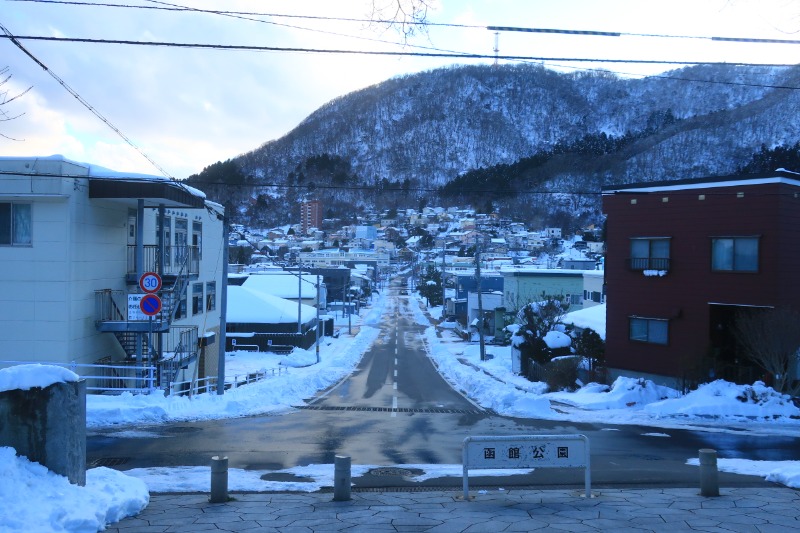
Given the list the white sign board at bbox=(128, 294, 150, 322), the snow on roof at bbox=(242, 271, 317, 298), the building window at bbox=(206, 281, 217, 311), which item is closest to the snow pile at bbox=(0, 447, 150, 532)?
the white sign board at bbox=(128, 294, 150, 322)

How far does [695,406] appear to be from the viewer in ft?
58.0

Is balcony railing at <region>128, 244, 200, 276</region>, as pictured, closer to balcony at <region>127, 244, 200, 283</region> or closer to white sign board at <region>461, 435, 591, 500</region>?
balcony at <region>127, 244, 200, 283</region>

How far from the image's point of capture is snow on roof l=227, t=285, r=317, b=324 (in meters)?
47.7

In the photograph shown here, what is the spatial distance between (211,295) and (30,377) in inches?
952

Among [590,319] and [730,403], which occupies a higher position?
[590,319]

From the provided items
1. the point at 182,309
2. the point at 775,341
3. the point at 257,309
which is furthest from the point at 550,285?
the point at 775,341

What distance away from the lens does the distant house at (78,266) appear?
674 inches

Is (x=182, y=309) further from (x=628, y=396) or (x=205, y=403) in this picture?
(x=628, y=396)

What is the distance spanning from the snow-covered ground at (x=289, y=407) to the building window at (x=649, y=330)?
8.48 feet

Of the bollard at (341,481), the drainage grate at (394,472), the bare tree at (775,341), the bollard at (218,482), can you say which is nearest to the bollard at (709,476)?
the drainage grate at (394,472)

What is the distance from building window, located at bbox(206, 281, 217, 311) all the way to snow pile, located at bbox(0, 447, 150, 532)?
909 inches

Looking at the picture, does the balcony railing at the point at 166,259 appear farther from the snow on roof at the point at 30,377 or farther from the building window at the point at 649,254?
the building window at the point at 649,254

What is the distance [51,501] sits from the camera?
20.6ft

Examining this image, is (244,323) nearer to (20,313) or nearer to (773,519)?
(20,313)
